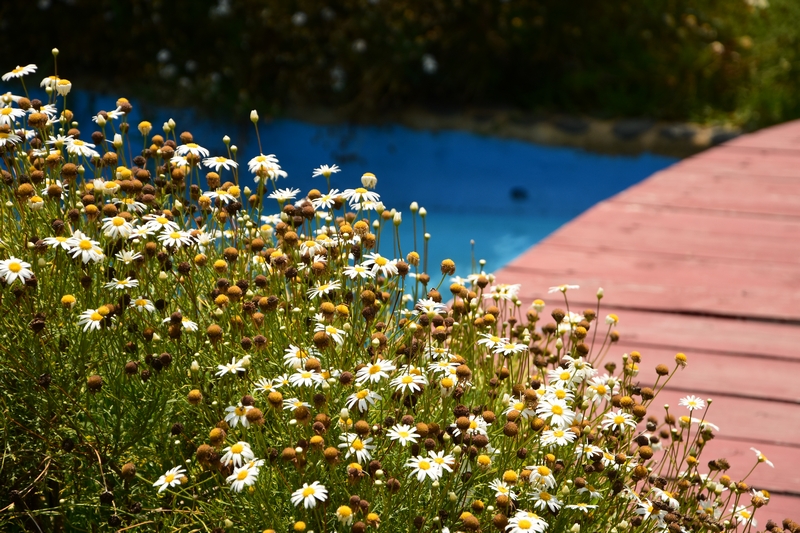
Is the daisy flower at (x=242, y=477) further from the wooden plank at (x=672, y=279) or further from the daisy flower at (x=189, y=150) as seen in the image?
the wooden plank at (x=672, y=279)

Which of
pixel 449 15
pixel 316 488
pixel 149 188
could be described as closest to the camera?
pixel 316 488

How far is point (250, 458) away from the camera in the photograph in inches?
56.1

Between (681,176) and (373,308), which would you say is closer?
(373,308)

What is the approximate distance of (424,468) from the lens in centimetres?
146

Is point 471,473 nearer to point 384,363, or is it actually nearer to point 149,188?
point 384,363

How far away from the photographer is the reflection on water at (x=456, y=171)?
257 inches

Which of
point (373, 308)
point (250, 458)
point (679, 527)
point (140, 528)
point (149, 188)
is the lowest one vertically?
point (140, 528)

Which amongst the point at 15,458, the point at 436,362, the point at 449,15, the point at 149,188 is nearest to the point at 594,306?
the point at 436,362

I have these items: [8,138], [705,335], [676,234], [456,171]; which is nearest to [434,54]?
[456,171]

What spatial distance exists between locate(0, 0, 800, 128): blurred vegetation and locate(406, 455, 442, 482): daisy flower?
17.1 feet

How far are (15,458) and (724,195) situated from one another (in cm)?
310

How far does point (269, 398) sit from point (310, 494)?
0.53 ft

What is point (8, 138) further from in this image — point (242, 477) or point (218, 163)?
point (242, 477)

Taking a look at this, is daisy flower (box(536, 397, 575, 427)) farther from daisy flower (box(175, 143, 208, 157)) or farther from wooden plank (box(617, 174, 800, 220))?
wooden plank (box(617, 174, 800, 220))
